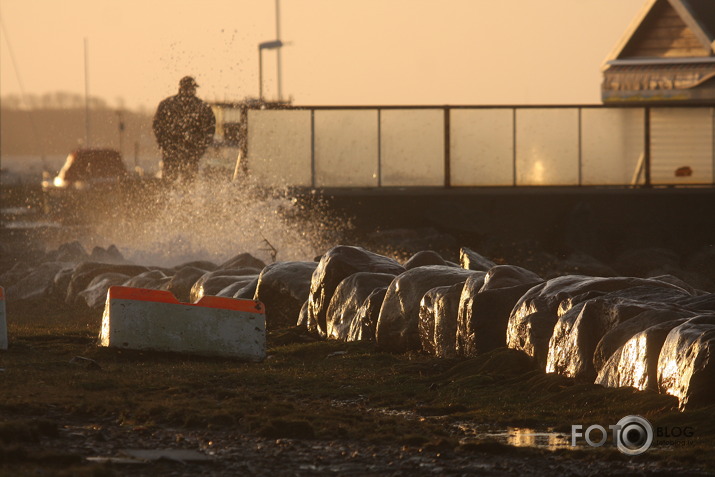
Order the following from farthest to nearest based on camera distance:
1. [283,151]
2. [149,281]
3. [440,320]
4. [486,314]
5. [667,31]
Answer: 1. [667,31]
2. [283,151]
3. [149,281]
4. [440,320]
5. [486,314]

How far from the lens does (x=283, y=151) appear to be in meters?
26.6

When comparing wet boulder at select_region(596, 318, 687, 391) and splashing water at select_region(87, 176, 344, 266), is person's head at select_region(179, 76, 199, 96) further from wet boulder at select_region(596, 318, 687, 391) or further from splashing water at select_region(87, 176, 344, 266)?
wet boulder at select_region(596, 318, 687, 391)

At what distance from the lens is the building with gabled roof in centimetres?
3756

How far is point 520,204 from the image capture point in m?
26.5

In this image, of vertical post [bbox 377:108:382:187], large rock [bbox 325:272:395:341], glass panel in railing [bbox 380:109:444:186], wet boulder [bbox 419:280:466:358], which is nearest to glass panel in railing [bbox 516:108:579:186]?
glass panel in railing [bbox 380:109:444:186]

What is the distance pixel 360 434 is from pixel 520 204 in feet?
62.0

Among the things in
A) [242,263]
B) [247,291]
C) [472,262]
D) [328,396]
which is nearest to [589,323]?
[328,396]

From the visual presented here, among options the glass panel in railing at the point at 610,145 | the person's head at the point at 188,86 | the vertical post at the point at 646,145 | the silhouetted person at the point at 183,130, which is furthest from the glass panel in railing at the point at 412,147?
the vertical post at the point at 646,145

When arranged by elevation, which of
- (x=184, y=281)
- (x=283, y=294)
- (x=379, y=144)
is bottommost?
(x=184, y=281)

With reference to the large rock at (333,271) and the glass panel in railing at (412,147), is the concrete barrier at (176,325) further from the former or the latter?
the glass panel in railing at (412,147)

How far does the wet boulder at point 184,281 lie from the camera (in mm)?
17653

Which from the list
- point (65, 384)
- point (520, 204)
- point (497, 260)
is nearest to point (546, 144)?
point (520, 204)

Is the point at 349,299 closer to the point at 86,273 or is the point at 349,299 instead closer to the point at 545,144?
the point at 86,273

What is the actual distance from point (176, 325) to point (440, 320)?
218 centimetres
